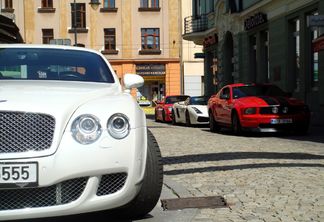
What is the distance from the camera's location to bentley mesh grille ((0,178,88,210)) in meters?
3.87

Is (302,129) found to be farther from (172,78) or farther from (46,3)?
(46,3)

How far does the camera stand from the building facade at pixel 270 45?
19.8m

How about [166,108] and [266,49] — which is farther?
[266,49]

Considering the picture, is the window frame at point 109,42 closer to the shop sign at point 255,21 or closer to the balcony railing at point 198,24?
the balcony railing at point 198,24

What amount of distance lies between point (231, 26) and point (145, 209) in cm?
2476

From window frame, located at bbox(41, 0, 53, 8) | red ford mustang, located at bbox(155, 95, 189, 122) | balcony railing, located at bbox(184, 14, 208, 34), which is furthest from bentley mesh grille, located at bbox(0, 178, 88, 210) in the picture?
window frame, located at bbox(41, 0, 53, 8)

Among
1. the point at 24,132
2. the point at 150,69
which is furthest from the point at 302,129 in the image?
the point at 150,69

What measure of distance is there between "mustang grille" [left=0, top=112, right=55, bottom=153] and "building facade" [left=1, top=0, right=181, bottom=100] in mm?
44333

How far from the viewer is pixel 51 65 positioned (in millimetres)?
5566

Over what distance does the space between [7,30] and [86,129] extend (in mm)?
10609

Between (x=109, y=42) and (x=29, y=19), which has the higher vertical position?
(x=29, y=19)

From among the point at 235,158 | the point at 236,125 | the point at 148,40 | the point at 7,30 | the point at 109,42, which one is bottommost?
the point at 235,158

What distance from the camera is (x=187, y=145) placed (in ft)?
38.9

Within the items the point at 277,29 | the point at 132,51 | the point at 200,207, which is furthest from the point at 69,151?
the point at 132,51
